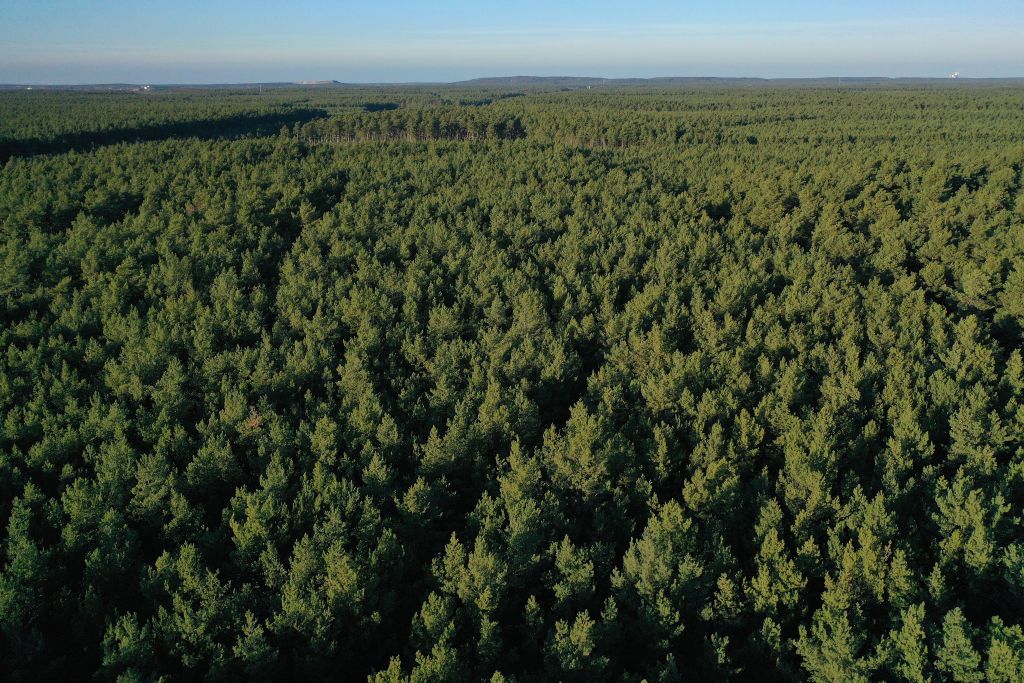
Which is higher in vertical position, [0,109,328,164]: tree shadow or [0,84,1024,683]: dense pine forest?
[0,109,328,164]: tree shadow

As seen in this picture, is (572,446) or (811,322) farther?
(811,322)

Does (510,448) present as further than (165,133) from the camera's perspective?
No

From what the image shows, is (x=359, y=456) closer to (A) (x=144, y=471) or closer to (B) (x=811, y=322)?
(A) (x=144, y=471)

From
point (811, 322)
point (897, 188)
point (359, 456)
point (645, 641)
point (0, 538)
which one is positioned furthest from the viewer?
point (897, 188)

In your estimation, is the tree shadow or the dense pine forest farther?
the tree shadow

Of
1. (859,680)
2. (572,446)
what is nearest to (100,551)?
(572,446)

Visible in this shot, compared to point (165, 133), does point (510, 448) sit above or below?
below

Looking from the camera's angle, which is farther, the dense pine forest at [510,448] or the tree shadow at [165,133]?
the tree shadow at [165,133]

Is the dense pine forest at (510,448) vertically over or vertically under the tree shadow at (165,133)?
under
